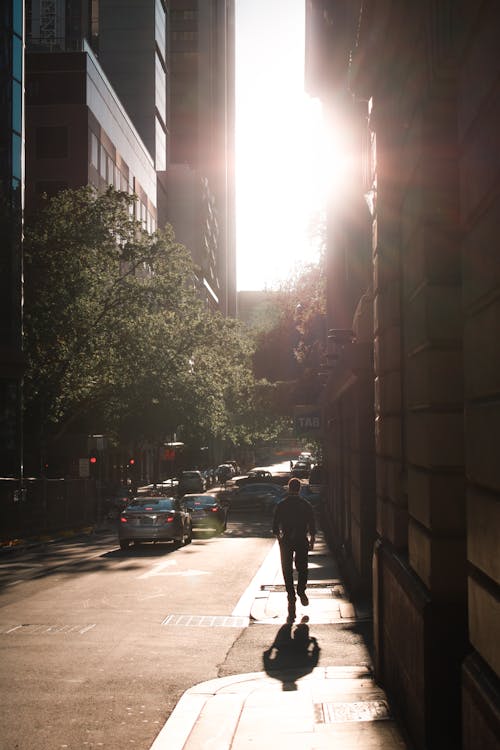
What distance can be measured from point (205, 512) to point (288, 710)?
27.9 m

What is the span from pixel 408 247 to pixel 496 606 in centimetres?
363

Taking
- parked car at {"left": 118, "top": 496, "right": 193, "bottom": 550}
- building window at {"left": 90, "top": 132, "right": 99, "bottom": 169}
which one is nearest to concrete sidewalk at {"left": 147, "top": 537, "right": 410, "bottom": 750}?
parked car at {"left": 118, "top": 496, "right": 193, "bottom": 550}

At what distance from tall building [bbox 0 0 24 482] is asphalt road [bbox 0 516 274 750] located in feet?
45.3

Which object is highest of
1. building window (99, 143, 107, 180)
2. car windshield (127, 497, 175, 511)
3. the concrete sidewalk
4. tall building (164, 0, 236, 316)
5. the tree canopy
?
tall building (164, 0, 236, 316)

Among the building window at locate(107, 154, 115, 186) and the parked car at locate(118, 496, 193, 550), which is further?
the building window at locate(107, 154, 115, 186)

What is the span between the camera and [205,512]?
35688mm

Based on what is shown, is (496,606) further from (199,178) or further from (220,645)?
(199,178)

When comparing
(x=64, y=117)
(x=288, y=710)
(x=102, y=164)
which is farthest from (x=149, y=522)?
(x=102, y=164)

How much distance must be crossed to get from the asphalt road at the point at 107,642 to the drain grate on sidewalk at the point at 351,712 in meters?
1.23

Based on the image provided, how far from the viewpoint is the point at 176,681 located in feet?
31.1

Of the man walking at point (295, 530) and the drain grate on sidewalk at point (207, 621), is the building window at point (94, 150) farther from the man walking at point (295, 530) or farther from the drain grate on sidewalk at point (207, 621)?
the drain grate on sidewalk at point (207, 621)

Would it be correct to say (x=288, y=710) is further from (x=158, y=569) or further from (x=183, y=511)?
(x=183, y=511)

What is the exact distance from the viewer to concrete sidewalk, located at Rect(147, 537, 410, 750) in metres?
6.93

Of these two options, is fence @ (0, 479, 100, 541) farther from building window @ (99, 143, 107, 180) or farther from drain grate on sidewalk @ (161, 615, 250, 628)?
building window @ (99, 143, 107, 180)
